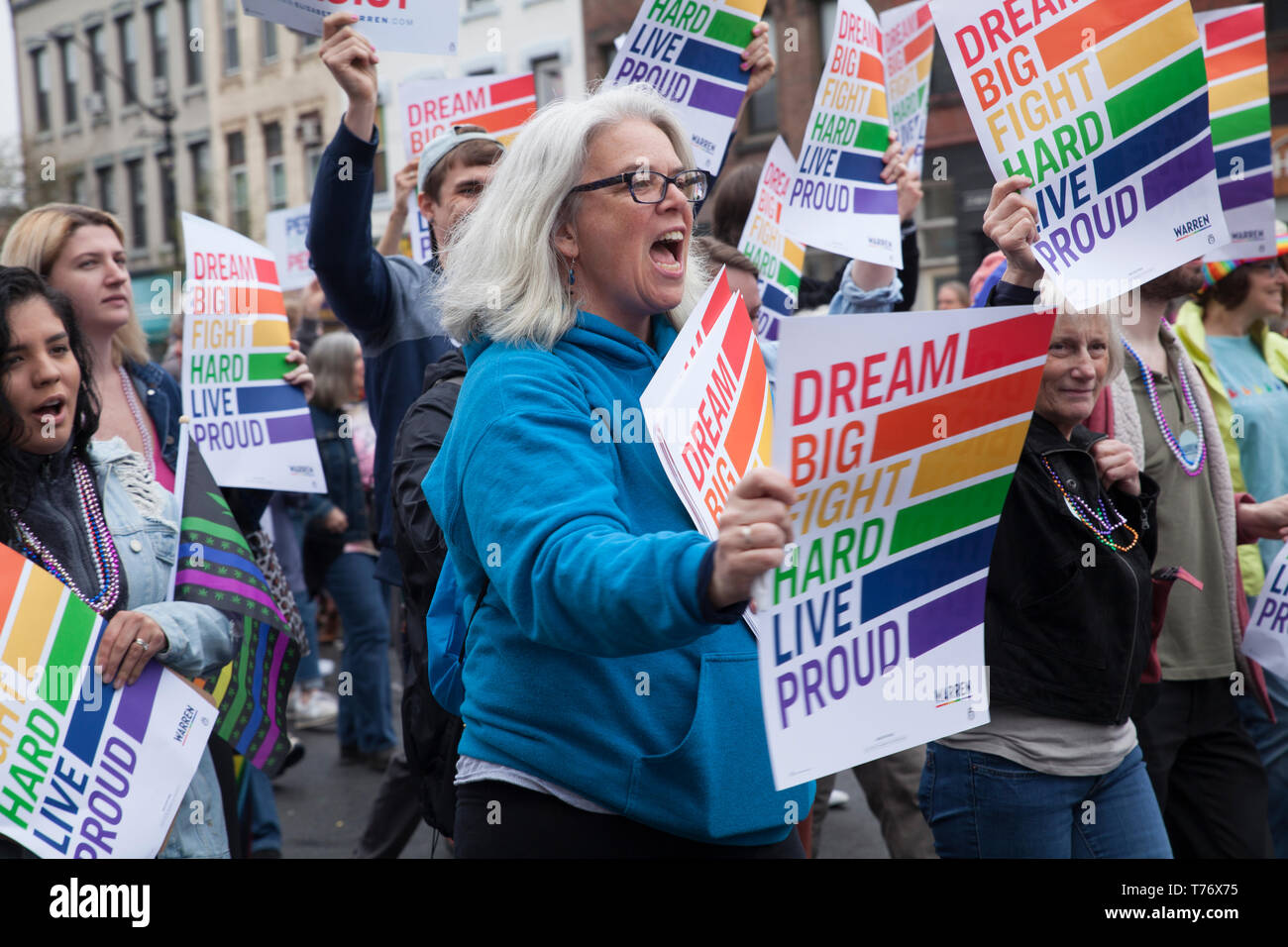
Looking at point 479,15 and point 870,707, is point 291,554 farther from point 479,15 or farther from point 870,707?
point 479,15

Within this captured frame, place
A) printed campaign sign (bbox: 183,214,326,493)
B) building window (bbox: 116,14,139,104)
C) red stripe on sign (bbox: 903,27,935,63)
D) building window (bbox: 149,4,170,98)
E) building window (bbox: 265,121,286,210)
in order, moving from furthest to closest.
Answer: building window (bbox: 116,14,139,104) → building window (bbox: 149,4,170,98) → building window (bbox: 265,121,286,210) → red stripe on sign (bbox: 903,27,935,63) → printed campaign sign (bbox: 183,214,326,493)

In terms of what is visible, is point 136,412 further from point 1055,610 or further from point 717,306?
point 1055,610

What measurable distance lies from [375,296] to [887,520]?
212 cm

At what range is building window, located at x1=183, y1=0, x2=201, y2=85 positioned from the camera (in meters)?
33.8

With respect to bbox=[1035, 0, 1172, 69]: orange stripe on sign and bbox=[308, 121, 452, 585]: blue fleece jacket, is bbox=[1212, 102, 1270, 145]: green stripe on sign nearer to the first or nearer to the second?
bbox=[1035, 0, 1172, 69]: orange stripe on sign

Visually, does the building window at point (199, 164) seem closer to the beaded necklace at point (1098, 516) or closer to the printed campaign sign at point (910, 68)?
the printed campaign sign at point (910, 68)

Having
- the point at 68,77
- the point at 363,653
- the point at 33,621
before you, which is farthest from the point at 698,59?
the point at 68,77

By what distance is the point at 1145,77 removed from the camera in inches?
104

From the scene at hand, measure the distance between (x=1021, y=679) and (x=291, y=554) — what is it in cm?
459

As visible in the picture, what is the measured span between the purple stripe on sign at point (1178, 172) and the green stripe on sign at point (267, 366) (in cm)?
282

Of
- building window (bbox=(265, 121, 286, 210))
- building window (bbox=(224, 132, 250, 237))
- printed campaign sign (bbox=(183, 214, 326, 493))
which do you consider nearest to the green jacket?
printed campaign sign (bbox=(183, 214, 326, 493))

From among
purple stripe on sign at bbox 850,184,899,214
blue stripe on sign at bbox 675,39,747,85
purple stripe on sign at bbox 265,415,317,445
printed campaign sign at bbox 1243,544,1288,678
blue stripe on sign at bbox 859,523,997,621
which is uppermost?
blue stripe on sign at bbox 675,39,747,85

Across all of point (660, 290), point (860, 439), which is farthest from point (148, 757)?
point (860, 439)

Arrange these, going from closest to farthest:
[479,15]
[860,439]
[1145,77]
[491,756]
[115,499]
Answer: [860,439]
[491,756]
[1145,77]
[115,499]
[479,15]
